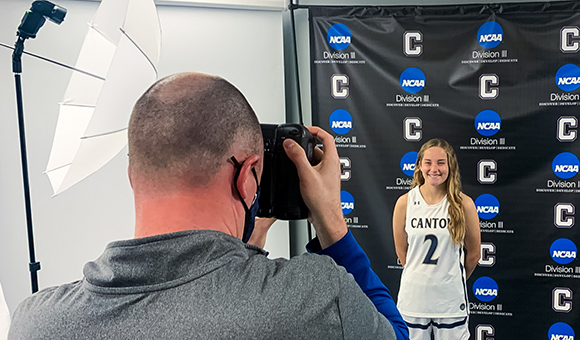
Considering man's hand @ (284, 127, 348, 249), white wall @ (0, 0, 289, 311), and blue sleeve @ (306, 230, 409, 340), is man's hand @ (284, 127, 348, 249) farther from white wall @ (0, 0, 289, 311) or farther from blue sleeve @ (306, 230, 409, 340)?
white wall @ (0, 0, 289, 311)

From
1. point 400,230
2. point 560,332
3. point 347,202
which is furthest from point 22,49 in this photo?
point 560,332

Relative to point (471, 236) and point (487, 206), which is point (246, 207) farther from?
point (487, 206)

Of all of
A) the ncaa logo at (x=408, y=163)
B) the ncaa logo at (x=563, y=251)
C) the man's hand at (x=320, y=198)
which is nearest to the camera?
the man's hand at (x=320, y=198)

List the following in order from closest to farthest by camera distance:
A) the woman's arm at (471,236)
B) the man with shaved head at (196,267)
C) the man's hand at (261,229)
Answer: the man with shaved head at (196,267) → the man's hand at (261,229) → the woman's arm at (471,236)

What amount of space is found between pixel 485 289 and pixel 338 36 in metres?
1.76

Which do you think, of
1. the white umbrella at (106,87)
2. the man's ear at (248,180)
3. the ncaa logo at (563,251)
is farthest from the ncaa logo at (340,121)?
the man's ear at (248,180)

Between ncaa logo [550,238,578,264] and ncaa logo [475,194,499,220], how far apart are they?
0.37 meters

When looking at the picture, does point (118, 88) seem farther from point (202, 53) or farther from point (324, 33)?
point (324, 33)

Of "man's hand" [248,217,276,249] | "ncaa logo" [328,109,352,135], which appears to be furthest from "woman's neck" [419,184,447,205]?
"man's hand" [248,217,276,249]

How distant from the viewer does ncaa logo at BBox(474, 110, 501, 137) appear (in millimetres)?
2490

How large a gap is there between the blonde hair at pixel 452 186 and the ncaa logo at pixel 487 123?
0.75 ft

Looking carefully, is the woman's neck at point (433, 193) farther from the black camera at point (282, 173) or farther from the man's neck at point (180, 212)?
the man's neck at point (180, 212)

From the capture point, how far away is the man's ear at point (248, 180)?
59 centimetres

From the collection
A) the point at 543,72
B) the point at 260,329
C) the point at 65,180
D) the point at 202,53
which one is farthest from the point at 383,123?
the point at 260,329
